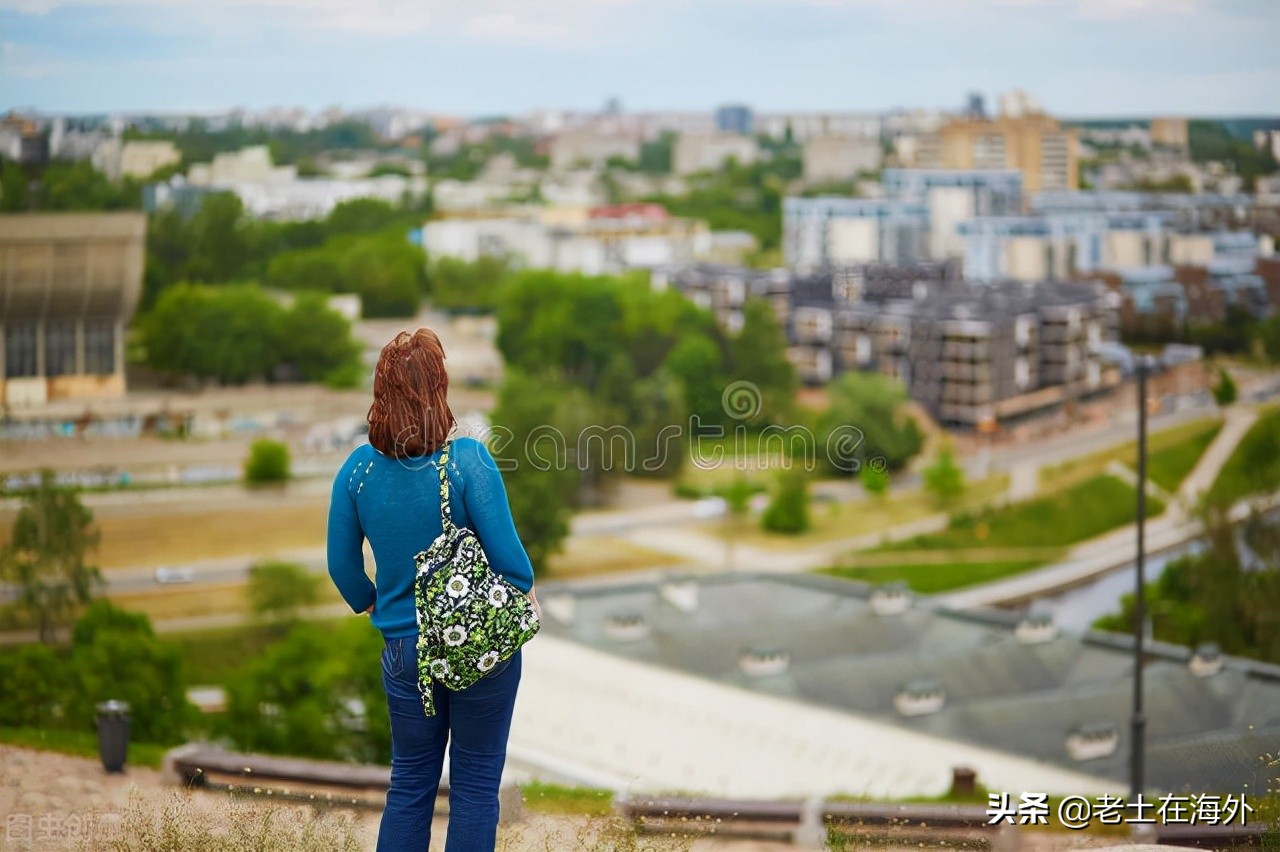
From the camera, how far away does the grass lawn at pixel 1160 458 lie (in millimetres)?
11477

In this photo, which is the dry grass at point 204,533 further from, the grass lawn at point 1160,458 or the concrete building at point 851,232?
the grass lawn at point 1160,458

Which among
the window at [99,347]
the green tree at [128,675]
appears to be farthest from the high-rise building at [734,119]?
the green tree at [128,675]

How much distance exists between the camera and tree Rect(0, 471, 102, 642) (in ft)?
25.9

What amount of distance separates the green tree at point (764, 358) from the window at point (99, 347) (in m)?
5.34

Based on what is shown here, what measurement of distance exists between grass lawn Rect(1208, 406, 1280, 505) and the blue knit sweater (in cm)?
1073

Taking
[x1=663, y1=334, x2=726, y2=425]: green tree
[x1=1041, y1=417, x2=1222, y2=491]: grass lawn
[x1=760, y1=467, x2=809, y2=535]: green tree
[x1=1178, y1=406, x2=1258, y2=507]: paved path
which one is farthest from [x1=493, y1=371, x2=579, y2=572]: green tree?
[x1=1178, y1=406, x2=1258, y2=507]: paved path

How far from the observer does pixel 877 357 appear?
1245 centimetres

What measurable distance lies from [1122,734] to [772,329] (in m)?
6.58

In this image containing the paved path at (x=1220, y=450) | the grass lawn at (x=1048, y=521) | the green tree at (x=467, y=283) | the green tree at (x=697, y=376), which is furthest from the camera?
the green tree at (x=697, y=376)

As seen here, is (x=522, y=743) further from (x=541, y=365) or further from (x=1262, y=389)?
(x=1262, y=389)

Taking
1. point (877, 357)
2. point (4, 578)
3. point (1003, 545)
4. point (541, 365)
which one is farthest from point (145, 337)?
point (1003, 545)

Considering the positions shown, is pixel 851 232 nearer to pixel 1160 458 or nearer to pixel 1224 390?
pixel 1160 458

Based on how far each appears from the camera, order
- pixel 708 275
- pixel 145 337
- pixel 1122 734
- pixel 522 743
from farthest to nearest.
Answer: pixel 708 275, pixel 145 337, pixel 1122 734, pixel 522 743

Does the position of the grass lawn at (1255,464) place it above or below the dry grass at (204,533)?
above
